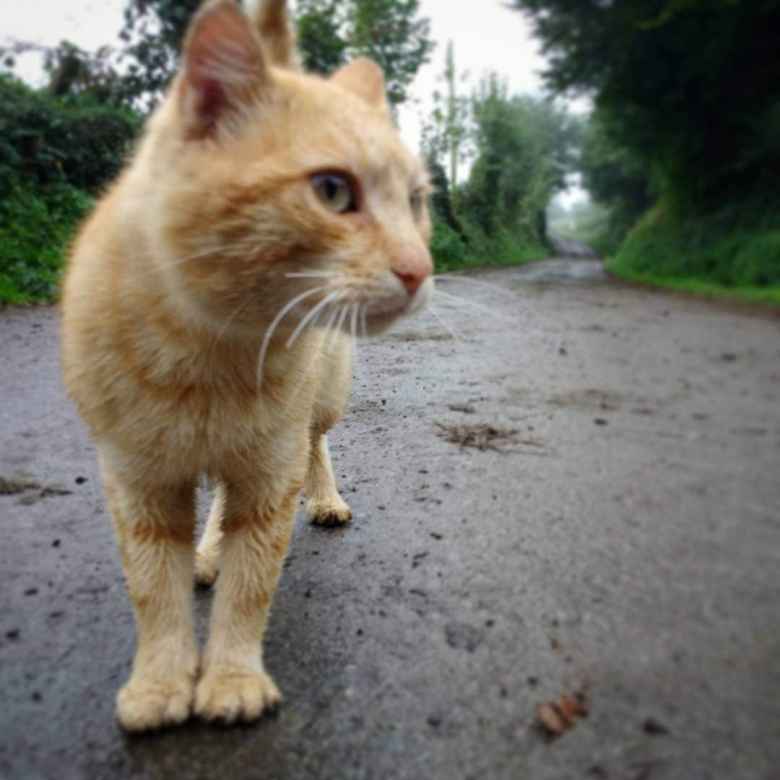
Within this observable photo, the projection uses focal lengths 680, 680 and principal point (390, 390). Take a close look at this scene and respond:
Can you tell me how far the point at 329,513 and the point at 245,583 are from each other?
878 millimetres

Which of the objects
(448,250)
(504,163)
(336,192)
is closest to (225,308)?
(336,192)

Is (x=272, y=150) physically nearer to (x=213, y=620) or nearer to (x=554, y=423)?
(x=213, y=620)

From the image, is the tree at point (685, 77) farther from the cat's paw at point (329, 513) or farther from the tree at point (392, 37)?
the cat's paw at point (329, 513)

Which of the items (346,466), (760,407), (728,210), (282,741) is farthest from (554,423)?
(728,210)

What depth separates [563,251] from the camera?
33750 millimetres

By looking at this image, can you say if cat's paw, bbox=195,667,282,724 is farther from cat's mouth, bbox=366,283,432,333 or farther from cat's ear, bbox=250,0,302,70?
cat's ear, bbox=250,0,302,70

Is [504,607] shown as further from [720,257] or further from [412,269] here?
[720,257]

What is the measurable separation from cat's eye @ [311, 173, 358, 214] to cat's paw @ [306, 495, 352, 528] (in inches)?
55.4

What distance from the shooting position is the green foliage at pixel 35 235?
26.2 ft

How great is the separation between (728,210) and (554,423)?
10.4 meters

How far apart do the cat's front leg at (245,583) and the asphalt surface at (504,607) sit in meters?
0.11

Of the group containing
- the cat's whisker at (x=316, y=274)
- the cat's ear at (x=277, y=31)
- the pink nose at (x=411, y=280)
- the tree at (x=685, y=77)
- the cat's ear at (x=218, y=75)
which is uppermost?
the tree at (x=685, y=77)

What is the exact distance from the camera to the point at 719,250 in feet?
34.9

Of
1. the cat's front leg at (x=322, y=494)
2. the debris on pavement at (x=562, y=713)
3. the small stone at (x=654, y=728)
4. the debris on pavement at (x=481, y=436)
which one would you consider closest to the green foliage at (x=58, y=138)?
the debris on pavement at (x=481, y=436)
